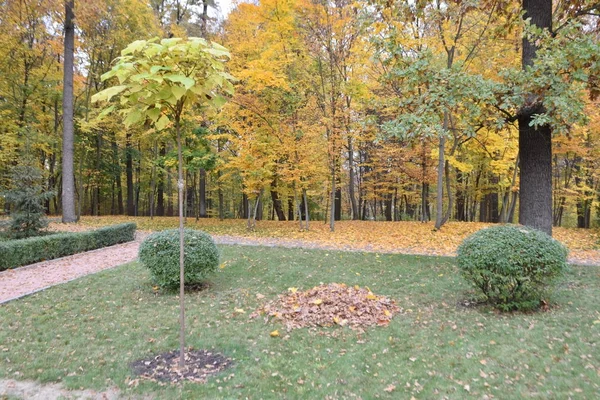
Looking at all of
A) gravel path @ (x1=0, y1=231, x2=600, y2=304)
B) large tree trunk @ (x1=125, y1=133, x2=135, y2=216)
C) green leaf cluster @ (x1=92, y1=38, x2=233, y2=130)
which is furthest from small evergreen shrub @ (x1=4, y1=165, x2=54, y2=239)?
large tree trunk @ (x1=125, y1=133, x2=135, y2=216)

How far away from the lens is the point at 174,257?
5531mm

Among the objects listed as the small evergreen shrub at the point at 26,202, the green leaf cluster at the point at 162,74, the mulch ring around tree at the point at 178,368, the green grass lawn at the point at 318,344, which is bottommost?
the mulch ring around tree at the point at 178,368

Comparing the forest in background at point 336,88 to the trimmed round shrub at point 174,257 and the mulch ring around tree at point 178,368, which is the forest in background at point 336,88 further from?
the mulch ring around tree at point 178,368

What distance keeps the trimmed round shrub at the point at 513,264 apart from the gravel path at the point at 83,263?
3.95m

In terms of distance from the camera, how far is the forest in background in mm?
5934

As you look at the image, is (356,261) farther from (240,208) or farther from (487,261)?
(240,208)

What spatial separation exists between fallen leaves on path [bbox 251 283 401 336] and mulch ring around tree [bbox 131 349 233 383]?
3.38ft

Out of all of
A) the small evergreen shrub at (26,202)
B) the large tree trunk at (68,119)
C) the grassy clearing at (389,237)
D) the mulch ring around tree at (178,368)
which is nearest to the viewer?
the mulch ring around tree at (178,368)

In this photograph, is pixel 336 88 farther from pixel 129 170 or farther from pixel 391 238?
pixel 129 170

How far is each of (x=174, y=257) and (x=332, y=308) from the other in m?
2.63

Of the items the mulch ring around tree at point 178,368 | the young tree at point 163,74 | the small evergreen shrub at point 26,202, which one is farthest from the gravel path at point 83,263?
the young tree at point 163,74

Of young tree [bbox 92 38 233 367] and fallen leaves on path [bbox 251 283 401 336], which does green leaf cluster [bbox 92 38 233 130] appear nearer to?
young tree [bbox 92 38 233 367]

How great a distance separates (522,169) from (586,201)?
14452 mm

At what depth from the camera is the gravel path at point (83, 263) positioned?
617 centimetres
